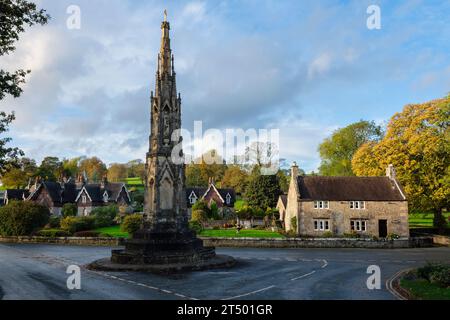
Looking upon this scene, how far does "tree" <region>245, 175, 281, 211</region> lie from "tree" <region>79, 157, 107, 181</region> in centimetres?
9023

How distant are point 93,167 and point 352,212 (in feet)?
388

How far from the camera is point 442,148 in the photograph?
4175 centimetres

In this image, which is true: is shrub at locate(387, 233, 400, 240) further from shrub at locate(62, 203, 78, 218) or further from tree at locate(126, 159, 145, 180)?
tree at locate(126, 159, 145, 180)

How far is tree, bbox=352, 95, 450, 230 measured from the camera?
41.5m

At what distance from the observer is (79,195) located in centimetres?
6762

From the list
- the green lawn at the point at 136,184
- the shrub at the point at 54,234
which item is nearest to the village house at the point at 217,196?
the shrub at the point at 54,234

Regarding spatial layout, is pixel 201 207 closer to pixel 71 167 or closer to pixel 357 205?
pixel 357 205

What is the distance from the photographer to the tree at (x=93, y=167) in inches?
5359

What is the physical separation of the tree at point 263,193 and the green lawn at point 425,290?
142 ft

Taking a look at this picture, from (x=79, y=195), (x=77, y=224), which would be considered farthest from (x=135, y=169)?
(x=77, y=224)

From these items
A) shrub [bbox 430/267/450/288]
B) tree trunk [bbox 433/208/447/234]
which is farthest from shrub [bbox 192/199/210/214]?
shrub [bbox 430/267/450/288]

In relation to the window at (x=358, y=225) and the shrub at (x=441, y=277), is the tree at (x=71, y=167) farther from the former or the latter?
the shrub at (x=441, y=277)

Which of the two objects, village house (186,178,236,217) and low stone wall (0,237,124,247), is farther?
village house (186,178,236,217)
